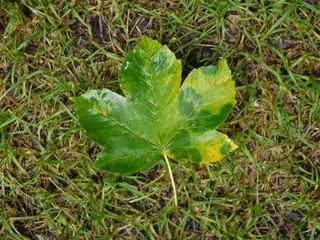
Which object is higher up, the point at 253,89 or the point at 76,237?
the point at 253,89

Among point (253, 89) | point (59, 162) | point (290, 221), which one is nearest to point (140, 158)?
point (59, 162)

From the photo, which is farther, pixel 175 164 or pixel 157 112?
pixel 175 164

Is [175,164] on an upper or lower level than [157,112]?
lower

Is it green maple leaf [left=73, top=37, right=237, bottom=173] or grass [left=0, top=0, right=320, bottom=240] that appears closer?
green maple leaf [left=73, top=37, right=237, bottom=173]

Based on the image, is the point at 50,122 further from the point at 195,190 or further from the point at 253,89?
the point at 253,89
